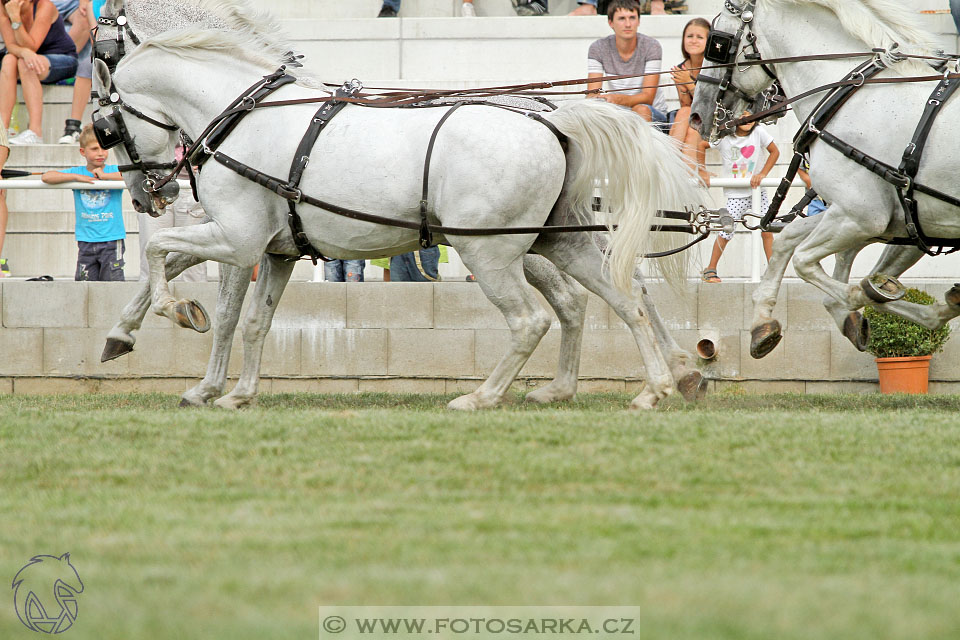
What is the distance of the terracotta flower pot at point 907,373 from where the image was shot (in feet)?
29.0

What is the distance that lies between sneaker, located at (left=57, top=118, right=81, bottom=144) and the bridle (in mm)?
7861

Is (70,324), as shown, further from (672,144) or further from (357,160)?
(672,144)

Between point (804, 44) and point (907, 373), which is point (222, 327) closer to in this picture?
point (804, 44)

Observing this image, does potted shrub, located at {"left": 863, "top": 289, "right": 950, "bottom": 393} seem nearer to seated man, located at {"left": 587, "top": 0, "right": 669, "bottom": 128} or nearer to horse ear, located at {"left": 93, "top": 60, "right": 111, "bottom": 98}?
seated man, located at {"left": 587, "top": 0, "right": 669, "bottom": 128}

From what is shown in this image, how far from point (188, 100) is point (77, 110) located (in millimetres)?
6293

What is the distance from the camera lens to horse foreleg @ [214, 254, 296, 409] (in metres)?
6.97

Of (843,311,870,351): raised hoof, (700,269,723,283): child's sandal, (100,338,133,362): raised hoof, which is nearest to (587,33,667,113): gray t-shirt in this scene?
(700,269,723,283): child's sandal

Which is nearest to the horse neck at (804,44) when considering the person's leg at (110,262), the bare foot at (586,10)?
the person's leg at (110,262)

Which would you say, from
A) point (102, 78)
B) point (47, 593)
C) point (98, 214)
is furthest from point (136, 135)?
point (47, 593)

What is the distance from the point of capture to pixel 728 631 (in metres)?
2.67

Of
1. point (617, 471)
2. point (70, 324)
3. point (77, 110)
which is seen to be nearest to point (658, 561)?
point (617, 471)

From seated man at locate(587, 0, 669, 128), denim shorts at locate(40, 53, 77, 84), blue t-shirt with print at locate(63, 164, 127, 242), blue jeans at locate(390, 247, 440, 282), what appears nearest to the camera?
blue t-shirt with print at locate(63, 164, 127, 242)

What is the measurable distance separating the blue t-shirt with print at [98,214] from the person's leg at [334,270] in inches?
65.1

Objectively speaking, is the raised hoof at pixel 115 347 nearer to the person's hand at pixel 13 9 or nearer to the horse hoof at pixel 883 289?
the horse hoof at pixel 883 289
